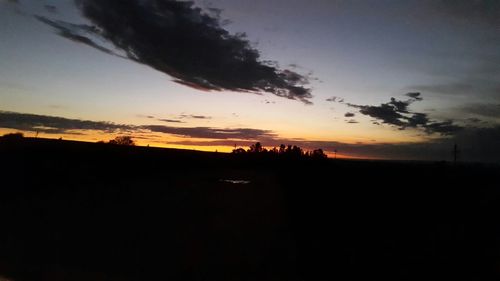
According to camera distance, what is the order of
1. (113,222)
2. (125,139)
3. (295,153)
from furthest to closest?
(125,139) → (295,153) → (113,222)

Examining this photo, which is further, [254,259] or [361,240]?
[361,240]

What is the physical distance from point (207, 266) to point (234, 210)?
906cm

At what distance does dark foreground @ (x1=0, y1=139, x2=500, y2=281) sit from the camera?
10.5 meters

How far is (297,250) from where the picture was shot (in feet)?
41.9

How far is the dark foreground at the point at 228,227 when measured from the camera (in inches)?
412

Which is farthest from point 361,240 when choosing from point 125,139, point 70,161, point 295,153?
point 125,139

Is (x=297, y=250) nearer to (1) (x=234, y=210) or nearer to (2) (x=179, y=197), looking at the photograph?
(1) (x=234, y=210)

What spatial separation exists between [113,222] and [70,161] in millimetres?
16917

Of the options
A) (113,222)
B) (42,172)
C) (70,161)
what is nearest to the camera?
(113,222)

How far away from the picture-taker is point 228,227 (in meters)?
15.7

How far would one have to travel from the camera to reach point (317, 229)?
16.2 metres

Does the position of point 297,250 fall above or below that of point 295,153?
below

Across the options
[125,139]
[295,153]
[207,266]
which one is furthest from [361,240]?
[125,139]

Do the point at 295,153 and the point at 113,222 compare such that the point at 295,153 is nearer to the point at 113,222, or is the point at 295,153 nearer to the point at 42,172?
the point at 42,172
